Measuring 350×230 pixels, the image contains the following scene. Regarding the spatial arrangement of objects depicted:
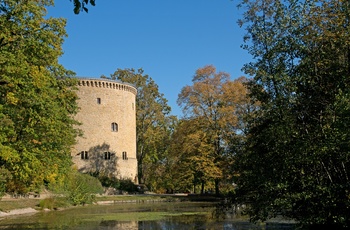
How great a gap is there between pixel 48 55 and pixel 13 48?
56.4 inches

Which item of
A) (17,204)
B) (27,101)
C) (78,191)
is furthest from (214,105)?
(27,101)

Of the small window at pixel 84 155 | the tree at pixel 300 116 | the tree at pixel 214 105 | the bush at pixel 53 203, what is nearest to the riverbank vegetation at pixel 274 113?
the tree at pixel 300 116

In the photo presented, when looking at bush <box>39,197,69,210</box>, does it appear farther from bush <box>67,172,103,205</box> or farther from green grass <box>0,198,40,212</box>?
bush <box>67,172,103,205</box>

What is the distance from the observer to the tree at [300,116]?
881 centimetres

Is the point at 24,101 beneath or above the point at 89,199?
above

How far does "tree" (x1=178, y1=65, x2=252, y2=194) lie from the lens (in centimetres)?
3253

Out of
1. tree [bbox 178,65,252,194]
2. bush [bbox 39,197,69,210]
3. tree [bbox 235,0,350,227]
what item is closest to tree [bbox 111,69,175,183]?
tree [bbox 178,65,252,194]

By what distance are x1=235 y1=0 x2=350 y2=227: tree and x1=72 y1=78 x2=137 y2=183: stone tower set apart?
107 feet

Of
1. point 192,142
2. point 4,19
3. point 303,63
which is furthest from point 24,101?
point 192,142

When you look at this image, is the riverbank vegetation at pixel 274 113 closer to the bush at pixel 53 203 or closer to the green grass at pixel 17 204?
the green grass at pixel 17 204

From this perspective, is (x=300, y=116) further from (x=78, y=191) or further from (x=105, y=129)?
(x=105, y=129)

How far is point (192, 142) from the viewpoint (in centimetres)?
3275

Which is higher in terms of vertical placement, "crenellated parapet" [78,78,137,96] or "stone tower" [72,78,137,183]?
"crenellated parapet" [78,78,137,96]

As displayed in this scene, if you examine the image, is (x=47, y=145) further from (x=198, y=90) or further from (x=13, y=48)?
(x=198, y=90)
